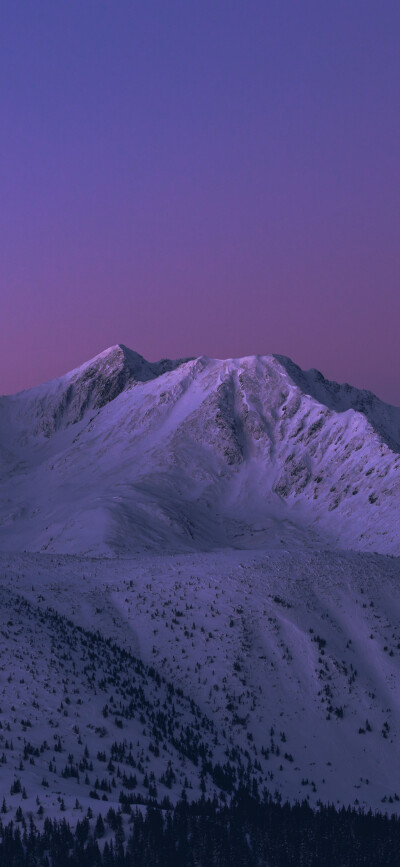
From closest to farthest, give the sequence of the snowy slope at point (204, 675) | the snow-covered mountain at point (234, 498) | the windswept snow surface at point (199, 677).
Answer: the windswept snow surface at point (199, 677) < the snowy slope at point (204, 675) < the snow-covered mountain at point (234, 498)

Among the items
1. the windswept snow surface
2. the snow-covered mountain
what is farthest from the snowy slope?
the snow-covered mountain

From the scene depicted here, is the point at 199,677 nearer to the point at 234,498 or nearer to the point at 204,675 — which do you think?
the point at 204,675

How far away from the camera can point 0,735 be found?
44000mm

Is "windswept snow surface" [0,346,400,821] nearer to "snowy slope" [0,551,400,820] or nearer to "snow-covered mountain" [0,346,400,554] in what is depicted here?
"snowy slope" [0,551,400,820]

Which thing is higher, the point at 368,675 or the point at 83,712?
→ the point at 368,675

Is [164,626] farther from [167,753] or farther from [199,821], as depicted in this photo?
[199,821]

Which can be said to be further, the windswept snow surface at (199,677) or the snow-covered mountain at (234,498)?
the snow-covered mountain at (234,498)

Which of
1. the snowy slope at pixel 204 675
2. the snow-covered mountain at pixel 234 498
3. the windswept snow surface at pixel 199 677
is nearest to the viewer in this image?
the windswept snow surface at pixel 199 677

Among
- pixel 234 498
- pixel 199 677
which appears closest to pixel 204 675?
pixel 199 677

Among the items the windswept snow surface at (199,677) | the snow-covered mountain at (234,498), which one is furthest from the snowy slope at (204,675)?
the snow-covered mountain at (234,498)

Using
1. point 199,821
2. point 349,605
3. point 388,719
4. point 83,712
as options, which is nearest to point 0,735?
point 83,712

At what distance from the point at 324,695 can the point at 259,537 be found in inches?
3834

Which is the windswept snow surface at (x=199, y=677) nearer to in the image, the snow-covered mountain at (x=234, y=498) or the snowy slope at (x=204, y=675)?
the snowy slope at (x=204, y=675)

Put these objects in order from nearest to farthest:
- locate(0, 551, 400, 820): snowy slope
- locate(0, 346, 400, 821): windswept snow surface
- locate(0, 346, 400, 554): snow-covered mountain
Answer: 1. locate(0, 346, 400, 821): windswept snow surface
2. locate(0, 551, 400, 820): snowy slope
3. locate(0, 346, 400, 554): snow-covered mountain
